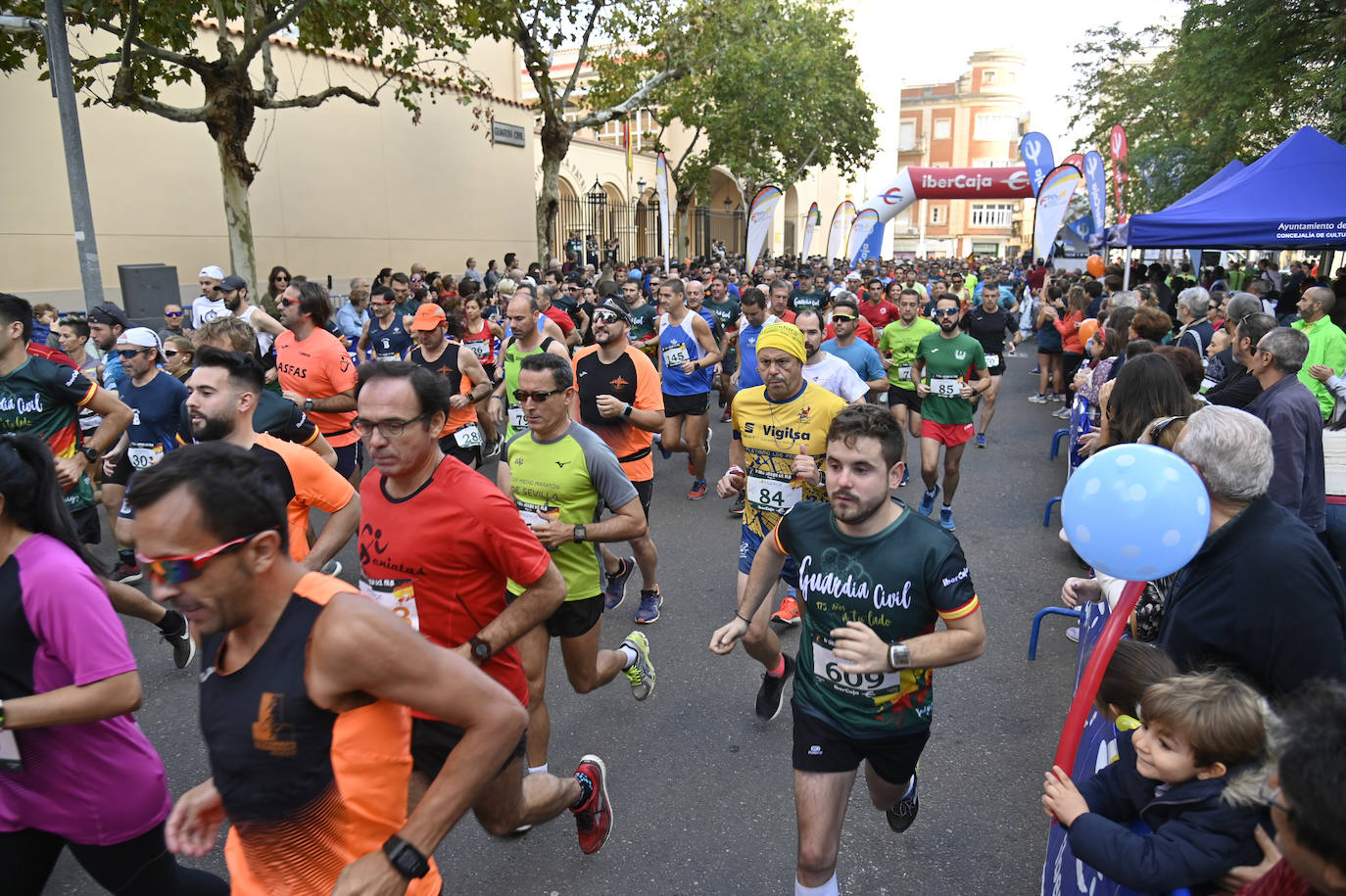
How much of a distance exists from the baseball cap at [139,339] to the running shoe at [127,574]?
5.71 feet

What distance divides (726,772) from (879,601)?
1.69 m

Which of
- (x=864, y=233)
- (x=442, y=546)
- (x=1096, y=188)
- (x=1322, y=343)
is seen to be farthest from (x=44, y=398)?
(x=864, y=233)

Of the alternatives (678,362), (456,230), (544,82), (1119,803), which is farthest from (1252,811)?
(456,230)

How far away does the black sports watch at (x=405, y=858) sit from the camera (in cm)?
173

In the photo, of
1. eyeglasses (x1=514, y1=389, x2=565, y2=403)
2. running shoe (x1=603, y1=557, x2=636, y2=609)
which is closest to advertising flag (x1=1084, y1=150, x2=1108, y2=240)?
running shoe (x1=603, y1=557, x2=636, y2=609)

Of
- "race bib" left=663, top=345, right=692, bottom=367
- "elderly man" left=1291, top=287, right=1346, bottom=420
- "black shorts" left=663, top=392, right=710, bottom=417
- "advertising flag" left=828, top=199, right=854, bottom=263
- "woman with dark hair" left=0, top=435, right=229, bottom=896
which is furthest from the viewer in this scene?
"advertising flag" left=828, top=199, right=854, bottom=263

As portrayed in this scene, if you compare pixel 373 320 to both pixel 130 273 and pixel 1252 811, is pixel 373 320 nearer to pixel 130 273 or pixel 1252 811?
pixel 130 273

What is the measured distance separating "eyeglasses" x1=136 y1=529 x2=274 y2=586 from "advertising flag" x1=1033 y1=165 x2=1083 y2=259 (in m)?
19.2

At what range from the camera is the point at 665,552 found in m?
7.21

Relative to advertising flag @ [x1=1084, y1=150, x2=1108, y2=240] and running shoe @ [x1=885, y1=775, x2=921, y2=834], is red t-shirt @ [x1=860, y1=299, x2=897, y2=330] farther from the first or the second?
running shoe @ [x1=885, y1=775, x2=921, y2=834]

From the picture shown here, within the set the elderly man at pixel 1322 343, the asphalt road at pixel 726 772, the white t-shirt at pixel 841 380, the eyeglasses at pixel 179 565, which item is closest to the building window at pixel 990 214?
the elderly man at pixel 1322 343

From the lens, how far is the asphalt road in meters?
3.37

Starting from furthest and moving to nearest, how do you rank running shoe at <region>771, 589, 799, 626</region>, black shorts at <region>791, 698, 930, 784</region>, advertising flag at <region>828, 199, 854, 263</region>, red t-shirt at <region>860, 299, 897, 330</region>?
advertising flag at <region>828, 199, 854, 263</region>, red t-shirt at <region>860, 299, 897, 330</region>, running shoe at <region>771, 589, 799, 626</region>, black shorts at <region>791, 698, 930, 784</region>

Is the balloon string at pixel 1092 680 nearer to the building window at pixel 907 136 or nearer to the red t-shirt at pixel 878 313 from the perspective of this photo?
the red t-shirt at pixel 878 313
